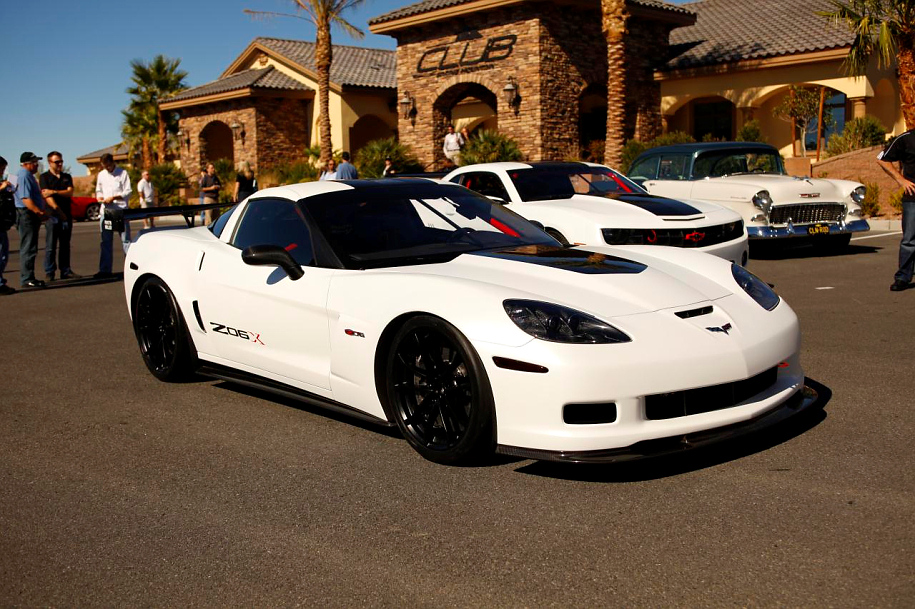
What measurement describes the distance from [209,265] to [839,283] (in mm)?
7055

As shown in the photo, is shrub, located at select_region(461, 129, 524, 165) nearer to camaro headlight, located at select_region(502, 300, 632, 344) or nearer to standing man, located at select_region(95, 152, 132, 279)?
standing man, located at select_region(95, 152, 132, 279)

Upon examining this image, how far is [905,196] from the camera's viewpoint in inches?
370

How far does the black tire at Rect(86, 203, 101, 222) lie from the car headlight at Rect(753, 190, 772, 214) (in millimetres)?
31219

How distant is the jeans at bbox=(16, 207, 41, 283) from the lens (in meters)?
12.9

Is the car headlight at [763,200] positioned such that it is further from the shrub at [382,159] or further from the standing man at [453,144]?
the shrub at [382,159]

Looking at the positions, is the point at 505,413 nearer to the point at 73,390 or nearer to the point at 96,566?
the point at 96,566

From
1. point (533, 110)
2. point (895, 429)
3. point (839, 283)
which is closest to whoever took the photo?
point (895, 429)

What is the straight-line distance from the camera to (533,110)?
2766 centimetres

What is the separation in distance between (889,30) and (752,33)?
10.2 m

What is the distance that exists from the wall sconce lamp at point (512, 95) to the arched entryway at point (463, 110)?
2.46 metres

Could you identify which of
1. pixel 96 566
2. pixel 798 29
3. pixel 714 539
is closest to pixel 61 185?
pixel 96 566

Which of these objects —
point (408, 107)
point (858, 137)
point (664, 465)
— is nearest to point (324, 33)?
point (408, 107)

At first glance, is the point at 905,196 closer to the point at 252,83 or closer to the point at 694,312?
the point at 694,312

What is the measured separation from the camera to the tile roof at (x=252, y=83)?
37125mm
